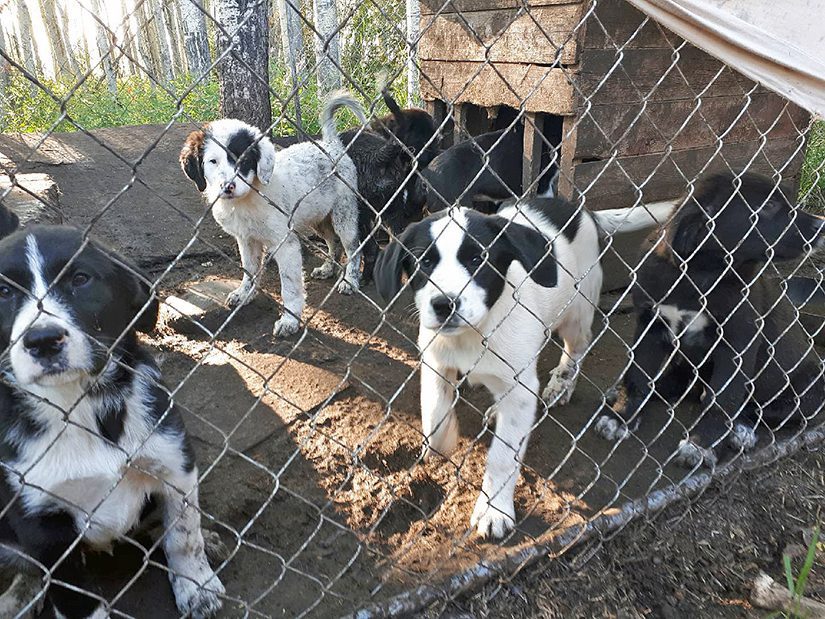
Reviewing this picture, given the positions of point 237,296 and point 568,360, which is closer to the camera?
point 568,360

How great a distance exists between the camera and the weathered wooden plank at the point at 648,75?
349 centimetres

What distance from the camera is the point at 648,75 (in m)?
3.66

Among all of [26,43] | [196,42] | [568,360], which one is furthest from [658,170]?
[26,43]

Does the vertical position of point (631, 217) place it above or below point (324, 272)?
above

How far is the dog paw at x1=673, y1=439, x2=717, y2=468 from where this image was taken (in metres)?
2.80

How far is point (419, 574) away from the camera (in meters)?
2.19

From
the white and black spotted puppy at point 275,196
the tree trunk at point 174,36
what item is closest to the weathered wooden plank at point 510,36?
the white and black spotted puppy at point 275,196

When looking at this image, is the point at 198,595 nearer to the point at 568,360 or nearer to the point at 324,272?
the point at 568,360

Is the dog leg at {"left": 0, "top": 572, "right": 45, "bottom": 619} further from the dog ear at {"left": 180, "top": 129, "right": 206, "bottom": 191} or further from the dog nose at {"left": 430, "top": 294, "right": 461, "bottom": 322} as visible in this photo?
the dog ear at {"left": 180, "top": 129, "right": 206, "bottom": 191}

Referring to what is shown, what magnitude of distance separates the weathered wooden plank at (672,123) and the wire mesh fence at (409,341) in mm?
19

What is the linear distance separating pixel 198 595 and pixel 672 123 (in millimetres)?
3582

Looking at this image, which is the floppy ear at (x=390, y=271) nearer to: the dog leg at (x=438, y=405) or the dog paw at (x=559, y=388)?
the dog leg at (x=438, y=405)

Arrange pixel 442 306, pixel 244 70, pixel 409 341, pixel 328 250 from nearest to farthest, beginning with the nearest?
pixel 442 306 < pixel 409 341 < pixel 244 70 < pixel 328 250

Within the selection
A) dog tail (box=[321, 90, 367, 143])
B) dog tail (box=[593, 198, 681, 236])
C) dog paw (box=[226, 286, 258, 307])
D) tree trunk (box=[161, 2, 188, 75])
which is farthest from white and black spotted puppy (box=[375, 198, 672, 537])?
tree trunk (box=[161, 2, 188, 75])
